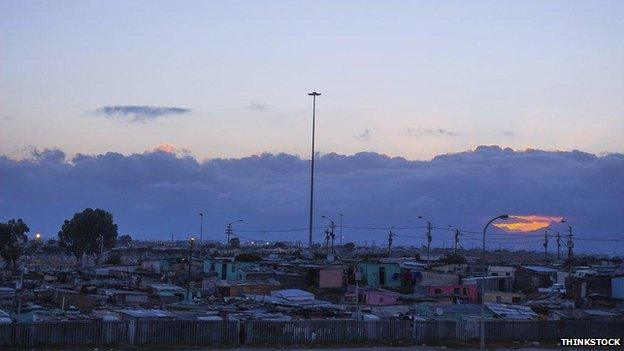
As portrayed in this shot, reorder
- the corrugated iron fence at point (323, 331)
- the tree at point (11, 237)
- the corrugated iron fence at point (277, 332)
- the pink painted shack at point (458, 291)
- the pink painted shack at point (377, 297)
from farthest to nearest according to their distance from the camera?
the tree at point (11, 237) < the pink painted shack at point (458, 291) < the pink painted shack at point (377, 297) < the corrugated iron fence at point (323, 331) < the corrugated iron fence at point (277, 332)

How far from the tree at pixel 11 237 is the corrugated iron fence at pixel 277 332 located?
232ft

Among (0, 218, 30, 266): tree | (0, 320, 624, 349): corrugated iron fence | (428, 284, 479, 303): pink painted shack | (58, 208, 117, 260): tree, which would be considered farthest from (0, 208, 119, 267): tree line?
(0, 320, 624, 349): corrugated iron fence

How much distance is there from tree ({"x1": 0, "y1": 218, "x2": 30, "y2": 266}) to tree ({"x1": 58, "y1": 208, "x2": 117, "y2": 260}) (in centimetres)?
1678

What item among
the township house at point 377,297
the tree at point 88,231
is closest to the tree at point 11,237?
the tree at point 88,231

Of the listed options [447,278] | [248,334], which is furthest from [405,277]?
[248,334]

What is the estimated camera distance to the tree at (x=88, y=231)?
135 metres

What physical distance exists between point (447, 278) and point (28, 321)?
4715cm

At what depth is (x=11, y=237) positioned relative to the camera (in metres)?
113

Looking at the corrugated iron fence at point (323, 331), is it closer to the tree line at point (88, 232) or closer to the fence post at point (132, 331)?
the fence post at point (132, 331)

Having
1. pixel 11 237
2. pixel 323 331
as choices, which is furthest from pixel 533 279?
pixel 11 237

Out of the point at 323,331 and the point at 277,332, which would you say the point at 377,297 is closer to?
the point at 323,331

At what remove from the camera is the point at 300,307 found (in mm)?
53719

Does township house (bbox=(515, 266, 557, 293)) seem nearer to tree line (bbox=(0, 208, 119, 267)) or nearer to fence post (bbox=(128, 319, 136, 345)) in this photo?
fence post (bbox=(128, 319, 136, 345))

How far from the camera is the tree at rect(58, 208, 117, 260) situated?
13475 centimetres
